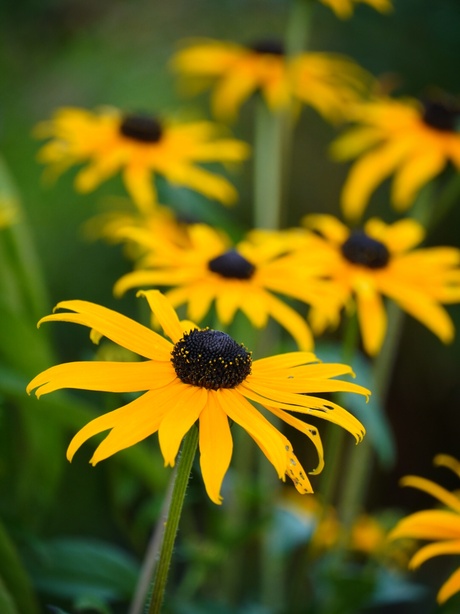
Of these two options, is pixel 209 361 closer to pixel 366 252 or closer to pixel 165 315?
pixel 165 315

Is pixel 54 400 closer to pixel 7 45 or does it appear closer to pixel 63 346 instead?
Answer: pixel 63 346

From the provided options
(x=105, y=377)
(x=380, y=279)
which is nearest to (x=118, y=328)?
(x=105, y=377)

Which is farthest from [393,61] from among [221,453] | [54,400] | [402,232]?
[221,453]

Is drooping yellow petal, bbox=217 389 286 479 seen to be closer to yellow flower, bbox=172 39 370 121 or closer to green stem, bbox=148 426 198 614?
green stem, bbox=148 426 198 614

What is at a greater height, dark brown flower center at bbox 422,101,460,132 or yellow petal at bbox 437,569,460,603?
dark brown flower center at bbox 422,101,460,132

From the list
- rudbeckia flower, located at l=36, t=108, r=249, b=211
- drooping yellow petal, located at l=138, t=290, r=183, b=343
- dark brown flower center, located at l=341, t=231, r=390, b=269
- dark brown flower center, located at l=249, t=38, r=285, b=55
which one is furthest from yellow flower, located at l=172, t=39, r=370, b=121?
drooping yellow petal, located at l=138, t=290, r=183, b=343

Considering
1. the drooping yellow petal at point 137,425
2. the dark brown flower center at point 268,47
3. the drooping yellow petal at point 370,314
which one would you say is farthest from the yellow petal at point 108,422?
the dark brown flower center at point 268,47
